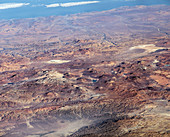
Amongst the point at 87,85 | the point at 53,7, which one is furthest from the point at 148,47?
the point at 53,7

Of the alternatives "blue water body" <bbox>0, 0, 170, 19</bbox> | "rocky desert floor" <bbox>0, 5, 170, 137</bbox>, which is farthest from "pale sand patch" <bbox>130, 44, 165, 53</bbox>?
"blue water body" <bbox>0, 0, 170, 19</bbox>

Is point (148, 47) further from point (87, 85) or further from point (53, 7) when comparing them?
point (53, 7)

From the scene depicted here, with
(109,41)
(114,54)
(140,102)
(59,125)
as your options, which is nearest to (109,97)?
(140,102)

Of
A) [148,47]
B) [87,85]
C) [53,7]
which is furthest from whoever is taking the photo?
[53,7]

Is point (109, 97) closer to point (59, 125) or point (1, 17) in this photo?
point (59, 125)

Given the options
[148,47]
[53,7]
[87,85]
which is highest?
[53,7]

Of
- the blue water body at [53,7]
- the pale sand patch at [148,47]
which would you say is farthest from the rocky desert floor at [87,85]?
the blue water body at [53,7]

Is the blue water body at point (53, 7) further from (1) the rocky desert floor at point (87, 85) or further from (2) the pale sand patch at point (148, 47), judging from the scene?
(2) the pale sand patch at point (148, 47)

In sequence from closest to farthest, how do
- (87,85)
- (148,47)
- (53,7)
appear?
(87,85) → (148,47) → (53,7)
